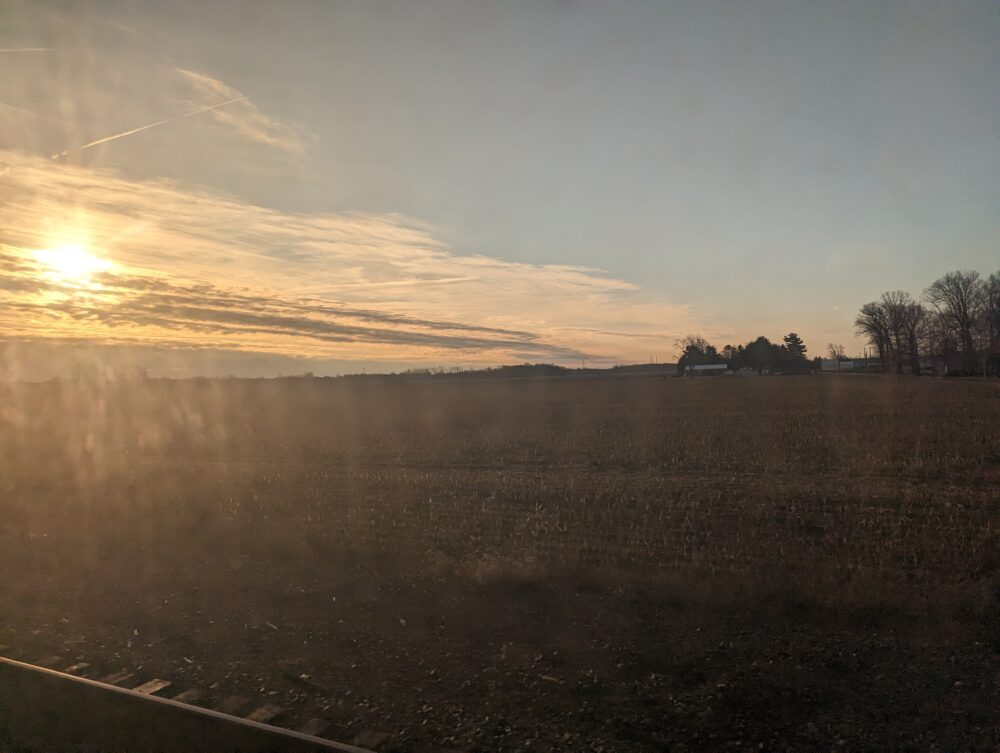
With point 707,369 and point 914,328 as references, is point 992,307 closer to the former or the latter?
point 914,328

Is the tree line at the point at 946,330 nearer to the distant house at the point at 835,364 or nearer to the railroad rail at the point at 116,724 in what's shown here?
the distant house at the point at 835,364

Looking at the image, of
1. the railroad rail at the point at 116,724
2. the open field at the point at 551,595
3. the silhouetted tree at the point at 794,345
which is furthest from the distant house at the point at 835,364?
the railroad rail at the point at 116,724

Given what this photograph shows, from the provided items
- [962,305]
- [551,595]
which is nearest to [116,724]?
[551,595]

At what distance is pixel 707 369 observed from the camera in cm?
16175

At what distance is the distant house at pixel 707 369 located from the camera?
15288cm

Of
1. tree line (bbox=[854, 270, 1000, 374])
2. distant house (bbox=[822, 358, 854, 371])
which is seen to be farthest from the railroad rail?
distant house (bbox=[822, 358, 854, 371])

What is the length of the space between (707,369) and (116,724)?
165398 mm

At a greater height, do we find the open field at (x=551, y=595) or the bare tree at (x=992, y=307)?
the bare tree at (x=992, y=307)

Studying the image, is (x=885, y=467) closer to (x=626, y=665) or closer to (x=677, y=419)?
(x=626, y=665)

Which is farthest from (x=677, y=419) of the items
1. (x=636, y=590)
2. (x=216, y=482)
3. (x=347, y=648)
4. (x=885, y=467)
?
(x=347, y=648)

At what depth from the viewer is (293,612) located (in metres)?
8.50

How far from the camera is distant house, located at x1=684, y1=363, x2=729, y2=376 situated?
153 metres

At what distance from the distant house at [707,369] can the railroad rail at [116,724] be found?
149m

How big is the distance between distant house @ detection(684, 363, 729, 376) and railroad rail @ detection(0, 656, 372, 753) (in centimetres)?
14924
